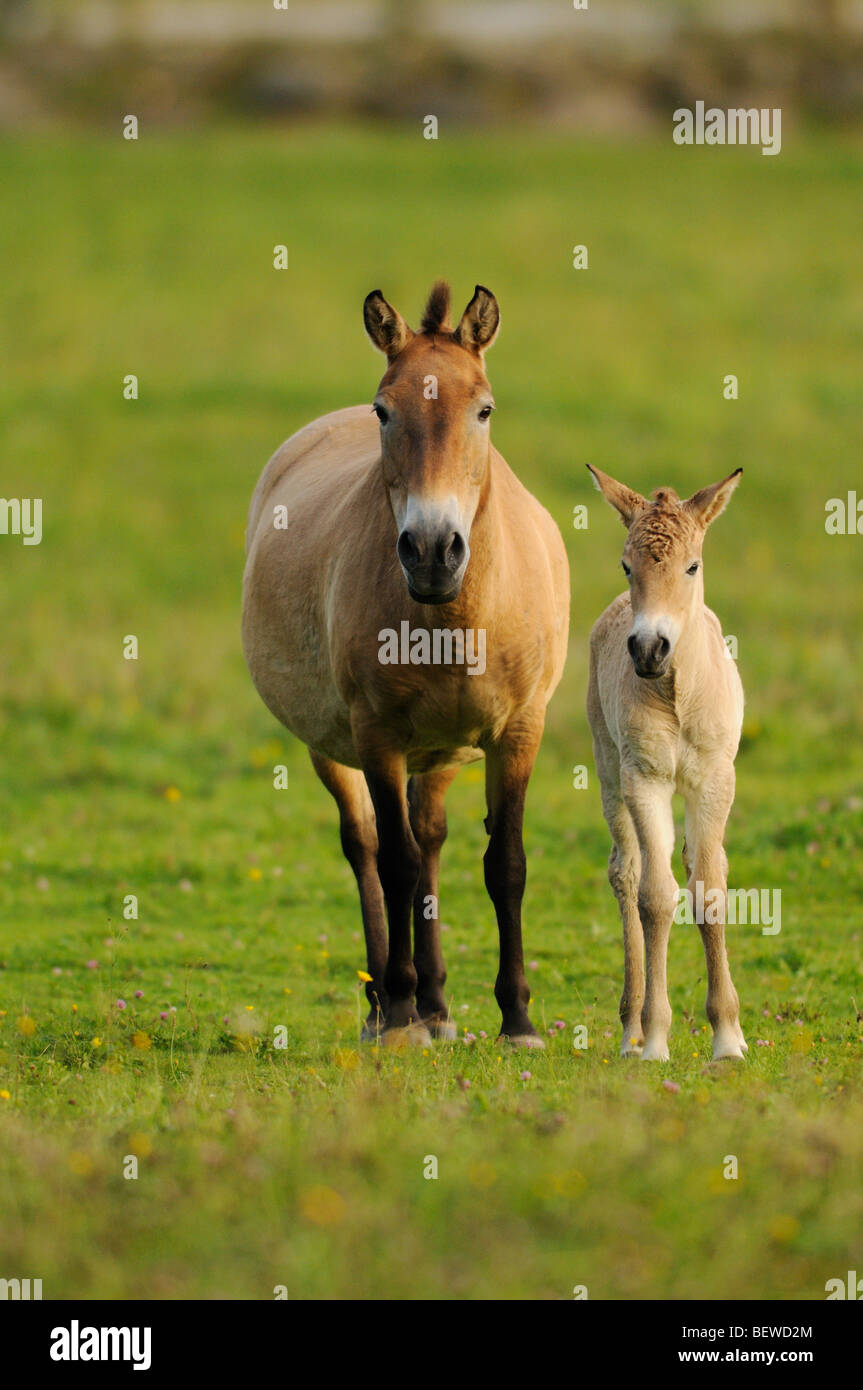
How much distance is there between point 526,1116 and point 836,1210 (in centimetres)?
140

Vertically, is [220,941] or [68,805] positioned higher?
[68,805]


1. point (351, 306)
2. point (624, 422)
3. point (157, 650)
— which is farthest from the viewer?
point (351, 306)

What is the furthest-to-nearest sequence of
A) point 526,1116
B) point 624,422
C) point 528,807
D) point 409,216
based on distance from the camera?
1. point 409,216
2. point 624,422
3. point 528,807
4. point 526,1116

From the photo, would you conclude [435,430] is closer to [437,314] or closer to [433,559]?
[433,559]

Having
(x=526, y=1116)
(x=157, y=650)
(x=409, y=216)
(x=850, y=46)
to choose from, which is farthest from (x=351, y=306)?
(x=526, y=1116)

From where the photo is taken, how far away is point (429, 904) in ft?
28.7

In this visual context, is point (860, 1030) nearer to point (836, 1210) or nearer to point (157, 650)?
point (836, 1210)

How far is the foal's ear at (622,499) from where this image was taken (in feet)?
23.3

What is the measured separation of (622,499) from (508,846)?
1836mm

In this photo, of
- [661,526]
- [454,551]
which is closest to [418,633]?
[454,551]
